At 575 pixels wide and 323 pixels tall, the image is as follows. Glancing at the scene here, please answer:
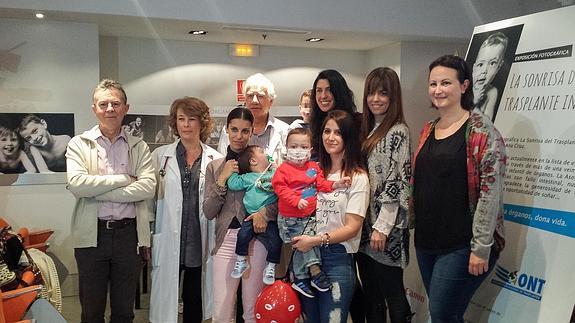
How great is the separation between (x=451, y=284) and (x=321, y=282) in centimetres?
59

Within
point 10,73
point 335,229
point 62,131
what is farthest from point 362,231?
point 10,73

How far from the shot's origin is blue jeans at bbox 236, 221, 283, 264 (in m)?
2.50

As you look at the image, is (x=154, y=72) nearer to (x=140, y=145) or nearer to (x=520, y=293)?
(x=140, y=145)

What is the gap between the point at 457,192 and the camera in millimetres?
2123

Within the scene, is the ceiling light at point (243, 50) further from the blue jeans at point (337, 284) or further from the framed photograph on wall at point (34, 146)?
the blue jeans at point (337, 284)

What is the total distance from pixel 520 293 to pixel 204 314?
70.5 inches

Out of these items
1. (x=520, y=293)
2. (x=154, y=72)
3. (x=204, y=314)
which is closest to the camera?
(x=520, y=293)

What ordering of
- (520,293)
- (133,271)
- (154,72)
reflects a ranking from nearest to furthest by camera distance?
(520,293)
(133,271)
(154,72)

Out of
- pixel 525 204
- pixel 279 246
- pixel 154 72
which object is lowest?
pixel 279 246

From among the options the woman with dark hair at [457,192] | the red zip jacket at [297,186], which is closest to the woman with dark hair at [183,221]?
the red zip jacket at [297,186]

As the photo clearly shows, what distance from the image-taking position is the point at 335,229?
7.55 feet

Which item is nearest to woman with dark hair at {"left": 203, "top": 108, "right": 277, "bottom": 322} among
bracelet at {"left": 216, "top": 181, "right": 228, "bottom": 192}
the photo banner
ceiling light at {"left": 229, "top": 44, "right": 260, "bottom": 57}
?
bracelet at {"left": 216, "top": 181, "right": 228, "bottom": 192}

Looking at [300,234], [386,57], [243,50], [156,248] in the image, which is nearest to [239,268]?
[300,234]

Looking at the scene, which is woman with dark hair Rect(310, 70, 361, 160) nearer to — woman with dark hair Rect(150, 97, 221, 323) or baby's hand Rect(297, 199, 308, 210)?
baby's hand Rect(297, 199, 308, 210)
